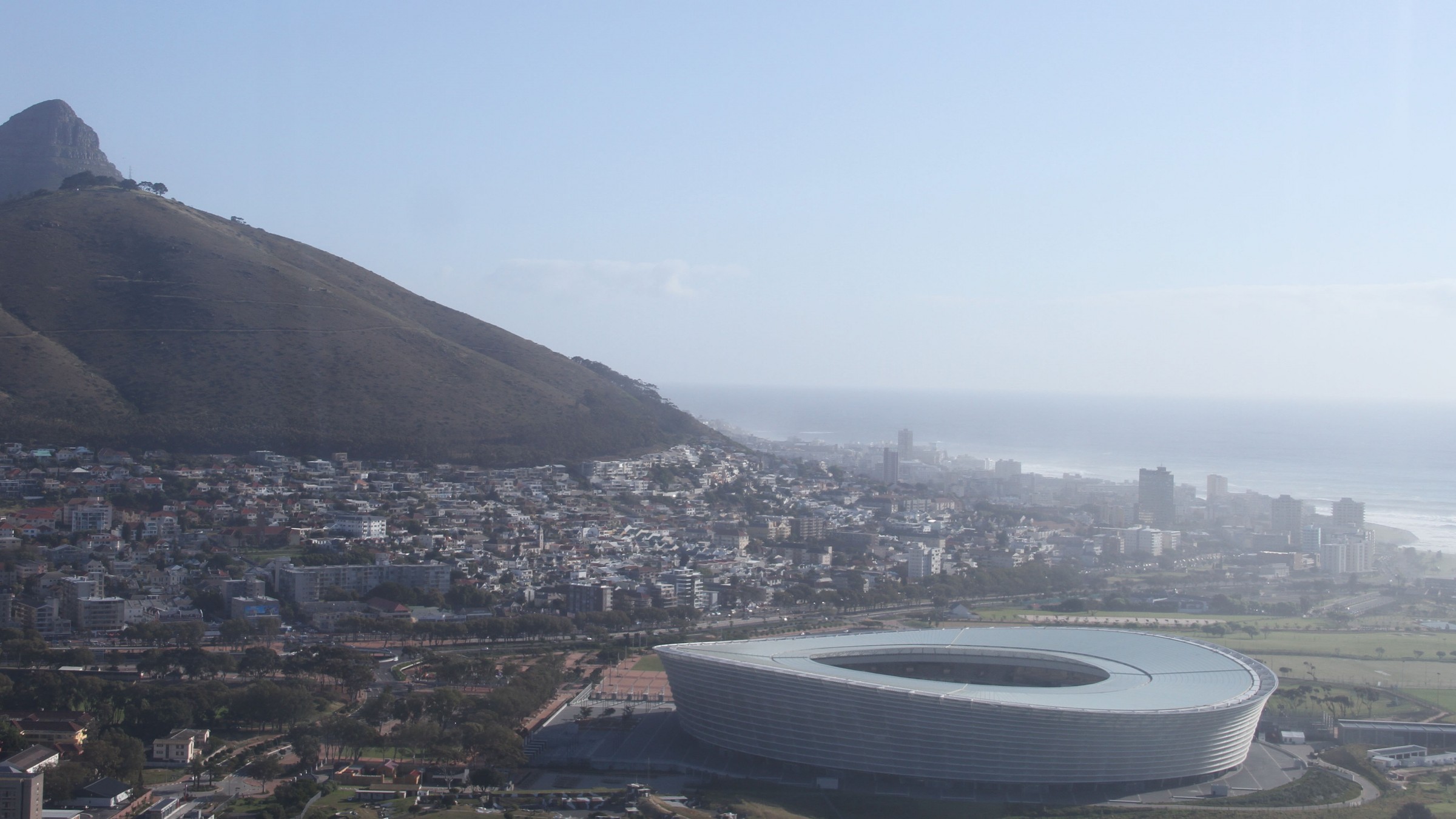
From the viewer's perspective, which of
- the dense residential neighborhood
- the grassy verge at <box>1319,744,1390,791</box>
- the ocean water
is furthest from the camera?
the ocean water

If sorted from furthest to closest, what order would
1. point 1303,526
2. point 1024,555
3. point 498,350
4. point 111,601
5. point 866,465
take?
point 866,465 < point 498,350 < point 1303,526 < point 1024,555 < point 111,601

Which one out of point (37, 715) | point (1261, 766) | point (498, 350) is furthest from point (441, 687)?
point (498, 350)

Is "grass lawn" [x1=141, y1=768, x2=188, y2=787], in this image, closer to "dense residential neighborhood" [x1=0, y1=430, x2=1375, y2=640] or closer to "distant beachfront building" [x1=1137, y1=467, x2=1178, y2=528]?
"dense residential neighborhood" [x1=0, y1=430, x2=1375, y2=640]

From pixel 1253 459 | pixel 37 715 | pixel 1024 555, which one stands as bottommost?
pixel 37 715

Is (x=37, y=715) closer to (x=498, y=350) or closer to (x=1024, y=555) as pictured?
(x=1024, y=555)

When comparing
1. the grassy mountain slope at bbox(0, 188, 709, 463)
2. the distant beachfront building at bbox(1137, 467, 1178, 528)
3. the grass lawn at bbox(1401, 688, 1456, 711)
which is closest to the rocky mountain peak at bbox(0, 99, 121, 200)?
the grassy mountain slope at bbox(0, 188, 709, 463)
